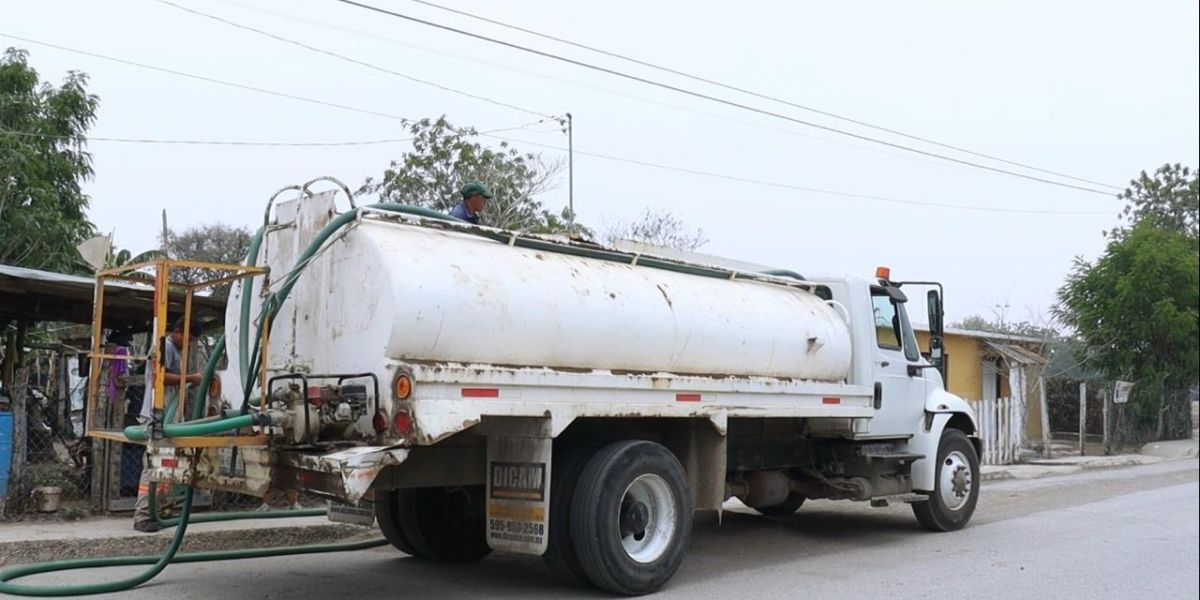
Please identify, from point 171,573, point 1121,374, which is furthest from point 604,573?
point 1121,374

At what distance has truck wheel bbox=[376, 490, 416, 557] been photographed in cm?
857

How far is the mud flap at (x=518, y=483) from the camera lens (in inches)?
269

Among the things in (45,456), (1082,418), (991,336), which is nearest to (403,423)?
(45,456)

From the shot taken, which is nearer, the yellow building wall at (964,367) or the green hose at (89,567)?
the green hose at (89,567)

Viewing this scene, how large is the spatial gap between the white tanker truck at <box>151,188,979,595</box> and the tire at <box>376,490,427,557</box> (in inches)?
0.9

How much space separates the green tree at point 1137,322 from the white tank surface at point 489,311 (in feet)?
50.4

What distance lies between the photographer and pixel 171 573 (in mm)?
7977

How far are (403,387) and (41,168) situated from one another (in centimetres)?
1429

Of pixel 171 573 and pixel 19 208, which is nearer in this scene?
pixel 171 573

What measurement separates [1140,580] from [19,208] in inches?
655

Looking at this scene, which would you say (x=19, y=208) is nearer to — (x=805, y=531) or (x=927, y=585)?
(x=805, y=531)

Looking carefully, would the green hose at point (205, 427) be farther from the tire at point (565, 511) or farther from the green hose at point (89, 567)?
the tire at point (565, 511)

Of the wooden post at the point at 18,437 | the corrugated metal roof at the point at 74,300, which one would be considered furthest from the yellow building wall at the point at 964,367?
the wooden post at the point at 18,437

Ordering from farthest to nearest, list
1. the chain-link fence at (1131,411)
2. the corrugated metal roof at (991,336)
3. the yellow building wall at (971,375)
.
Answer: the yellow building wall at (971,375), the corrugated metal roof at (991,336), the chain-link fence at (1131,411)
